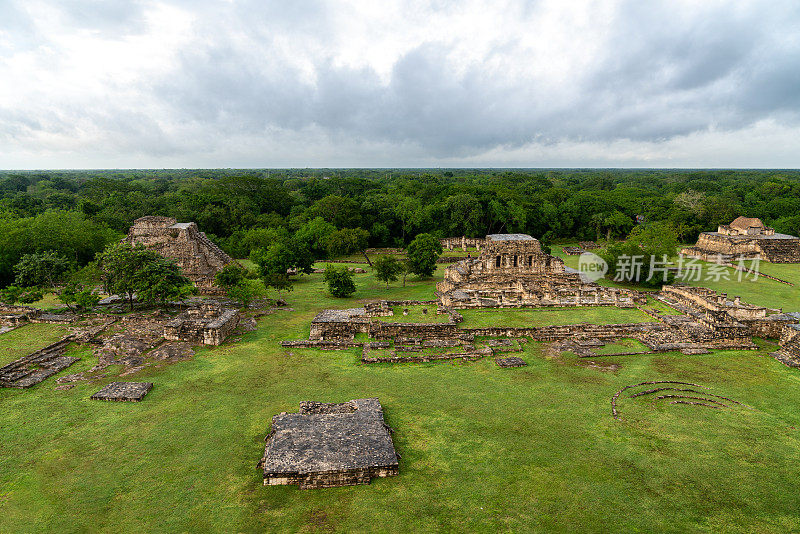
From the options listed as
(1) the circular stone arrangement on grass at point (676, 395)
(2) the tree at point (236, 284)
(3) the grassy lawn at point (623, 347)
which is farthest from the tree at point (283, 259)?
(1) the circular stone arrangement on grass at point (676, 395)

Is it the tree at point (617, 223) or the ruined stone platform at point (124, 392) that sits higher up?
the tree at point (617, 223)

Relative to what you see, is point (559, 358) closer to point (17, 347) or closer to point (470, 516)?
point (470, 516)

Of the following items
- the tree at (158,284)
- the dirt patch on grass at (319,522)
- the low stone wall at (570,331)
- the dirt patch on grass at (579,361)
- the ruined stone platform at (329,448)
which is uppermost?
the tree at (158,284)

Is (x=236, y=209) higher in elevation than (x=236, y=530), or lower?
higher

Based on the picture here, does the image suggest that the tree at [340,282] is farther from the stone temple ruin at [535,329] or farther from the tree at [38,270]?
the tree at [38,270]

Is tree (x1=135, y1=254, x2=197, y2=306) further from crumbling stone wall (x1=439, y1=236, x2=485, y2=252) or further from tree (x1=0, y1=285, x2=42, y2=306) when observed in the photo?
crumbling stone wall (x1=439, y1=236, x2=485, y2=252)

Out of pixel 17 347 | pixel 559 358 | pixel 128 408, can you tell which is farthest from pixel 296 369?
pixel 17 347
